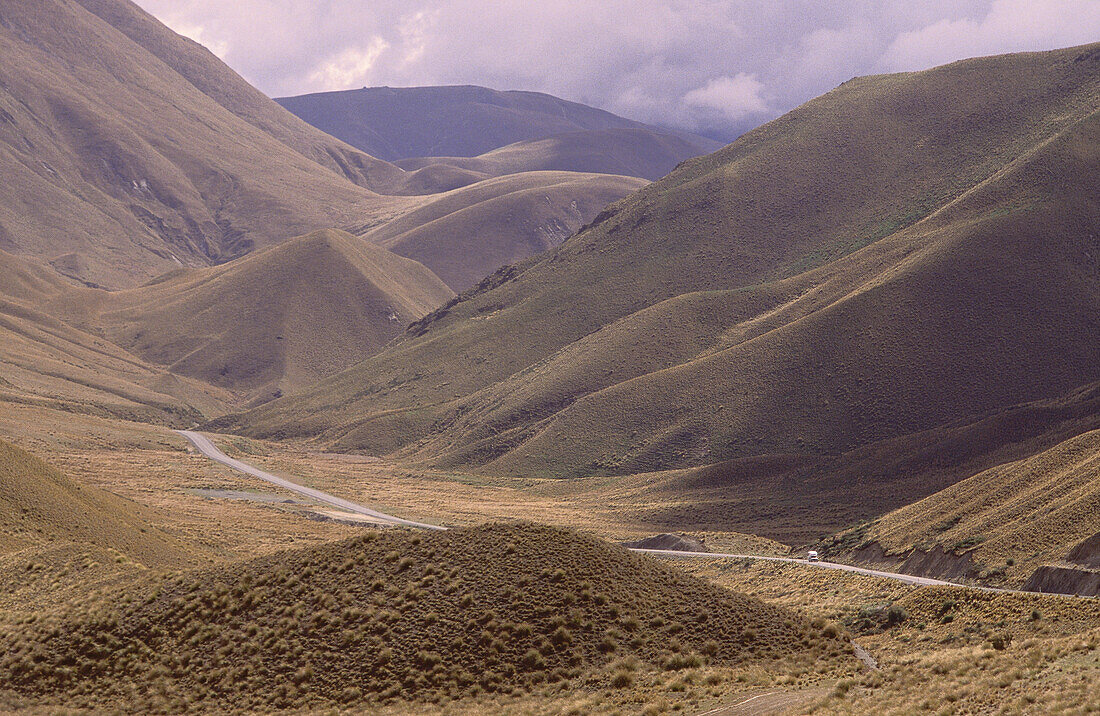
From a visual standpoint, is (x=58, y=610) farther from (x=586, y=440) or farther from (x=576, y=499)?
(x=586, y=440)

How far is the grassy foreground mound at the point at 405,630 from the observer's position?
73.3ft

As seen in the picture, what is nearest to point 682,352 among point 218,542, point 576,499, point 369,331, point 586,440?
point 586,440

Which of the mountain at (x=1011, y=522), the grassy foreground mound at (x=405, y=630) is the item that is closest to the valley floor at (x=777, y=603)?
the grassy foreground mound at (x=405, y=630)

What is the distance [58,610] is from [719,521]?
151 ft

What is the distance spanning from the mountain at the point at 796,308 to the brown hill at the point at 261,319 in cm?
2669

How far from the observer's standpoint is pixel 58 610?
27.6 metres

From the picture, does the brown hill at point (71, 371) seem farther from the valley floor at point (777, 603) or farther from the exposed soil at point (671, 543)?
the exposed soil at point (671, 543)

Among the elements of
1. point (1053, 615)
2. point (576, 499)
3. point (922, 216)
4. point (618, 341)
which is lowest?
point (576, 499)

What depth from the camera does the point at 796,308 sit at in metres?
98.4

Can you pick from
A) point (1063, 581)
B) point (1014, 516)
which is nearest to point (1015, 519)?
point (1014, 516)

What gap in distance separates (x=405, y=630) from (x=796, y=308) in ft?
265

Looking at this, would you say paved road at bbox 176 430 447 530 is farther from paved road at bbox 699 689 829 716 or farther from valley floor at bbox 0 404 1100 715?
paved road at bbox 699 689 829 716

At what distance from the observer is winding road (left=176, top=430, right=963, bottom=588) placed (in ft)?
126

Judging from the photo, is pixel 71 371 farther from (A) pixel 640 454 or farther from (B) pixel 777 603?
(B) pixel 777 603
